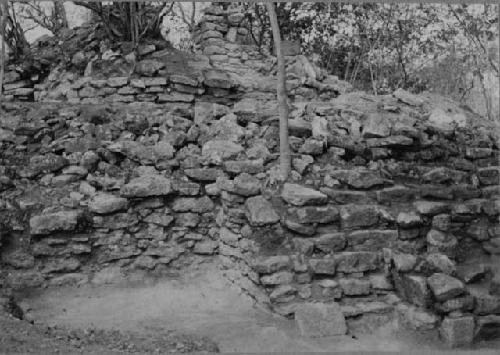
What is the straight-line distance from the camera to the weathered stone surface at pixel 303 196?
17.0 ft

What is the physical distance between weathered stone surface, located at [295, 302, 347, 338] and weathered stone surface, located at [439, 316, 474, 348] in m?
0.93

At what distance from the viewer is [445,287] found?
428 cm

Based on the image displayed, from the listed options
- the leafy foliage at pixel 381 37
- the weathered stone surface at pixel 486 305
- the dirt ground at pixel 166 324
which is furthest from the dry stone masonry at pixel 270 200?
the leafy foliage at pixel 381 37

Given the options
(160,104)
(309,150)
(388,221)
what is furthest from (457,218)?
(160,104)

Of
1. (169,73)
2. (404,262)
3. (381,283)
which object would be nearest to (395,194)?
(404,262)

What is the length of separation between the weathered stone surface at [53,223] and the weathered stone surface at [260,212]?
2208mm

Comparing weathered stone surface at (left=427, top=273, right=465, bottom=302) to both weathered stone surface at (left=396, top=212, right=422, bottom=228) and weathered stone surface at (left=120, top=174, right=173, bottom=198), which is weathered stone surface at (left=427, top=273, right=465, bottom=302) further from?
weathered stone surface at (left=120, top=174, right=173, bottom=198)

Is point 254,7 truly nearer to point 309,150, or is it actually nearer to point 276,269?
point 309,150

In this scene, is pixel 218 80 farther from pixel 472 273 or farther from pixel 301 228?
pixel 472 273

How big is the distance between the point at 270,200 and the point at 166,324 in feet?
5.96

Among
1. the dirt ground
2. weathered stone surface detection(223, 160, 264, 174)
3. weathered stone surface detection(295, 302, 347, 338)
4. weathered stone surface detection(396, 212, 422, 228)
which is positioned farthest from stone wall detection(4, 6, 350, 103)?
weathered stone surface detection(295, 302, 347, 338)

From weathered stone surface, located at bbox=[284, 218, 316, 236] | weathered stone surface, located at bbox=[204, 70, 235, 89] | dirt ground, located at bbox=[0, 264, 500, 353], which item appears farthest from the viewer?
weathered stone surface, located at bbox=[204, 70, 235, 89]

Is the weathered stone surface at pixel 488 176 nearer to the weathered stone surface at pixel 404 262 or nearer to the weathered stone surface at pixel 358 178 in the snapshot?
the weathered stone surface at pixel 358 178

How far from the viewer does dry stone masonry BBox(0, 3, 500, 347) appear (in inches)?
188
